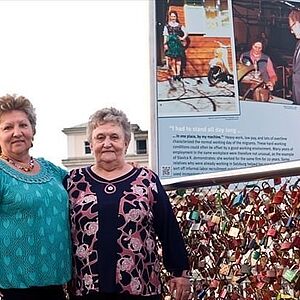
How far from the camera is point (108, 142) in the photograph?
3.23 meters

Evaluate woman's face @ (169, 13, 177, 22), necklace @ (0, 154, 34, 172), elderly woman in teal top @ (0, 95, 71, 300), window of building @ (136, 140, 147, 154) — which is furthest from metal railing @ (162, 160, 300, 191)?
window of building @ (136, 140, 147, 154)

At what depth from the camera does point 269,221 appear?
2.95 metres

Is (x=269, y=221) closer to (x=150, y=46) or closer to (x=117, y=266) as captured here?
(x=117, y=266)

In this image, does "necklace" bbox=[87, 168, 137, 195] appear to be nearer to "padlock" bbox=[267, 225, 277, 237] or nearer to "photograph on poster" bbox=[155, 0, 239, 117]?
"padlock" bbox=[267, 225, 277, 237]

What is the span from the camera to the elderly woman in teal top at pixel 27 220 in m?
3.11

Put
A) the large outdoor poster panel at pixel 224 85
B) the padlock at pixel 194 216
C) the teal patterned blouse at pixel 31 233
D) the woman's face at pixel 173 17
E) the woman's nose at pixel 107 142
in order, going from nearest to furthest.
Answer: the teal patterned blouse at pixel 31 233
the woman's nose at pixel 107 142
the padlock at pixel 194 216
the large outdoor poster panel at pixel 224 85
the woman's face at pixel 173 17

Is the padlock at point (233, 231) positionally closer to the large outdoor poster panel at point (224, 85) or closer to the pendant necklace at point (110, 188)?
the pendant necklace at point (110, 188)

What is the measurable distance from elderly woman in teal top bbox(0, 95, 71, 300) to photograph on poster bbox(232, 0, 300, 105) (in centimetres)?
393

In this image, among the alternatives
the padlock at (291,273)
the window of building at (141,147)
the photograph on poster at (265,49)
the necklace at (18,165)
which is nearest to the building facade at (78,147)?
the window of building at (141,147)

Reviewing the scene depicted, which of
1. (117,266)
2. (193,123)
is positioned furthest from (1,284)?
(193,123)

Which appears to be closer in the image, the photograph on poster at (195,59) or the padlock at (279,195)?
the padlock at (279,195)

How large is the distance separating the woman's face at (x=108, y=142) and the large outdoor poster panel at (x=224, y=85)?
10.7 feet

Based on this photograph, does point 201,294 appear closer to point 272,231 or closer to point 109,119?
point 272,231

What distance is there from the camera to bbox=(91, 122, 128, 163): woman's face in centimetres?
323
